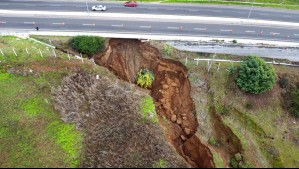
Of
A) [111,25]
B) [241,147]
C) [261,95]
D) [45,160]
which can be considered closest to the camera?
[45,160]

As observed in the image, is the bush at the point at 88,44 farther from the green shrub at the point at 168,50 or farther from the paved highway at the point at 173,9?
the green shrub at the point at 168,50

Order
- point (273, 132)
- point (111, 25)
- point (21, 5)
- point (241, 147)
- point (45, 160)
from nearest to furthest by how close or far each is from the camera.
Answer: point (45, 160) → point (241, 147) → point (273, 132) → point (111, 25) → point (21, 5)

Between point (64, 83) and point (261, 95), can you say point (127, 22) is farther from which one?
point (261, 95)

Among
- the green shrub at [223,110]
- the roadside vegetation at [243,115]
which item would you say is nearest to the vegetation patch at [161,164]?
the roadside vegetation at [243,115]

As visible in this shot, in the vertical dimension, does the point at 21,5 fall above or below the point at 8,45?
above

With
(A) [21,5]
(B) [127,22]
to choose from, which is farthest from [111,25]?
(A) [21,5]

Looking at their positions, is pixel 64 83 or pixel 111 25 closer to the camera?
pixel 64 83

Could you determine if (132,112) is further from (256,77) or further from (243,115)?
(256,77)
